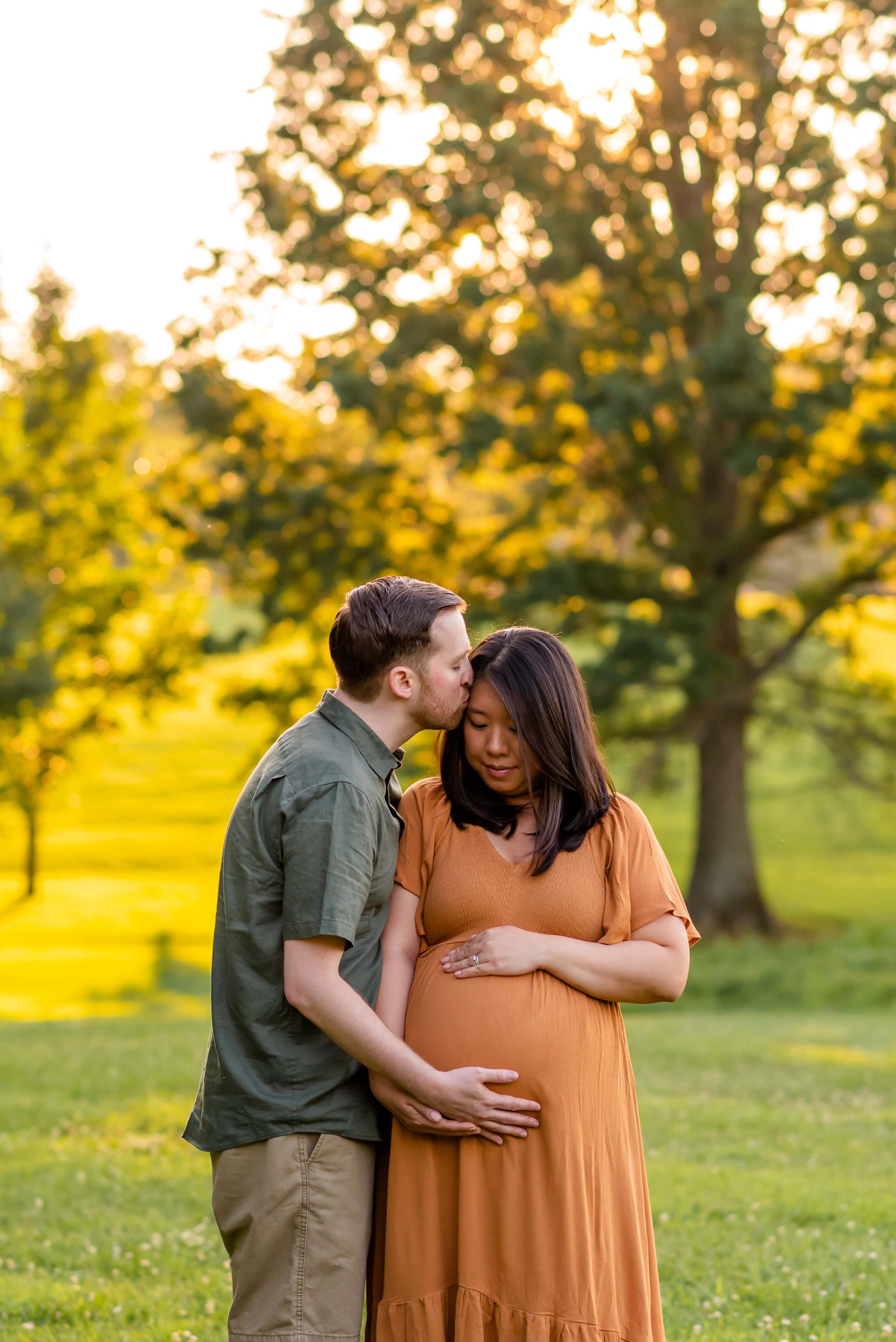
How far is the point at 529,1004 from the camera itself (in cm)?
331

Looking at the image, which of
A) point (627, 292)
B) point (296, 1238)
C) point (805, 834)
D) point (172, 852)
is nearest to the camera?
point (296, 1238)

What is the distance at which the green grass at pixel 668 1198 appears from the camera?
5086 mm

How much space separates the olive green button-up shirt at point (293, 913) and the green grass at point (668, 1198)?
6.86 feet

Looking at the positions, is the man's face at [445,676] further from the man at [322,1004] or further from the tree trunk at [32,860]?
the tree trunk at [32,860]

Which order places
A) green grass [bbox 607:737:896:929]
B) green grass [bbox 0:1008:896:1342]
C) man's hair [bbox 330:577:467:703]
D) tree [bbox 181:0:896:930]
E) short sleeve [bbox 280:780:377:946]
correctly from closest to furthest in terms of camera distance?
short sleeve [bbox 280:780:377:946] → man's hair [bbox 330:577:467:703] → green grass [bbox 0:1008:896:1342] → tree [bbox 181:0:896:930] → green grass [bbox 607:737:896:929]

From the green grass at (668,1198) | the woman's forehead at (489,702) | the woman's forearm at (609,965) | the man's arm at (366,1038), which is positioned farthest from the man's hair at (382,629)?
the green grass at (668,1198)

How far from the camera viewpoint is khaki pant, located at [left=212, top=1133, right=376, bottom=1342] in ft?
10.4

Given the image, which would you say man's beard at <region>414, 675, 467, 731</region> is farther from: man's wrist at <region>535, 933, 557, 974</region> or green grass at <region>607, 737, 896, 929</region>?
green grass at <region>607, 737, 896, 929</region>

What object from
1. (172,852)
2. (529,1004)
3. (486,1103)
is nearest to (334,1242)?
(486,1103)

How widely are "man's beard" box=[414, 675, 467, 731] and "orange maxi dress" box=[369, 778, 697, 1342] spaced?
28cm

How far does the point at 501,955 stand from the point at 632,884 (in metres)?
0.37

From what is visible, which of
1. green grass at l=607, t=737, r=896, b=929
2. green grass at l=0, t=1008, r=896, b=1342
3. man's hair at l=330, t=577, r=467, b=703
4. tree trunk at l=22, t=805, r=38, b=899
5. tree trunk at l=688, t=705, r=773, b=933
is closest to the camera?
man's hair at l=330, t=577, r=467, b=703

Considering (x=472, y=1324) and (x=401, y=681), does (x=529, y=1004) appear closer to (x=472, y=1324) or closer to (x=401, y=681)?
(x=472, y=1324)

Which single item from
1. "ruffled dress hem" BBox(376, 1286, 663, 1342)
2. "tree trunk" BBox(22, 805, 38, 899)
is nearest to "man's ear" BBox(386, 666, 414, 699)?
"ruffled dress hem" BBox(376, 1286, 663, 1342)
